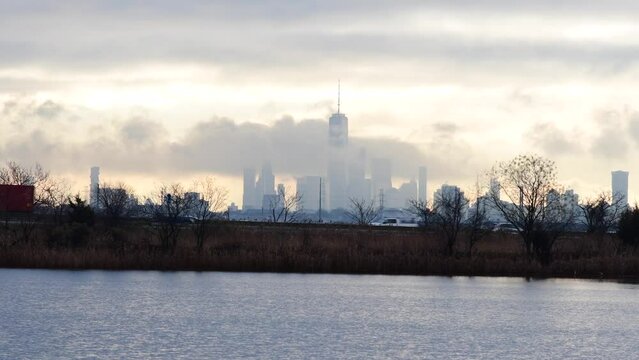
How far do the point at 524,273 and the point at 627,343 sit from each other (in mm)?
27031

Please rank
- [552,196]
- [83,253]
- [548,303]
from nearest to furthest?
[548,303] < [83,253] < [552,196]

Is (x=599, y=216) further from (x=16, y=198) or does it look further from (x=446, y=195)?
(x=16, y=198)

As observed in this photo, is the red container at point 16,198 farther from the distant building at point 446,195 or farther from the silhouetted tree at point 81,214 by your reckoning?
the distant building at point 446,195

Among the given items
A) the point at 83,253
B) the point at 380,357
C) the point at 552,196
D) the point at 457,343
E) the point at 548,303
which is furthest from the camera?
the point at 552,196

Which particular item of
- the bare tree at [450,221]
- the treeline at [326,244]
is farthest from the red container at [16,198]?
the bare tree at [450,221]

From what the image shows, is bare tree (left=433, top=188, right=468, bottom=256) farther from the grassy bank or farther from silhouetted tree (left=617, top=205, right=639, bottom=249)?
silhouetted tree (left=617, top=205, right=639, bottom=249)

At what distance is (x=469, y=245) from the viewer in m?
77.9

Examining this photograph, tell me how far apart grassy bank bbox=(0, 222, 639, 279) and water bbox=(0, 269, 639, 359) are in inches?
42.5

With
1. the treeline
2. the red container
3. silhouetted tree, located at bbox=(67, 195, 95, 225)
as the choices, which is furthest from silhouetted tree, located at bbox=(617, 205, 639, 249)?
the red container

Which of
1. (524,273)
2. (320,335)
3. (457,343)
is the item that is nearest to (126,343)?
(320,335)

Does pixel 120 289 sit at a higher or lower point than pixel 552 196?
lower

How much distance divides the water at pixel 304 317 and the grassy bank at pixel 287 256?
3.54ft

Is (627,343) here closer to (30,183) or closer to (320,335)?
(320,335)

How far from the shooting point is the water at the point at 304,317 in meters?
36.1
